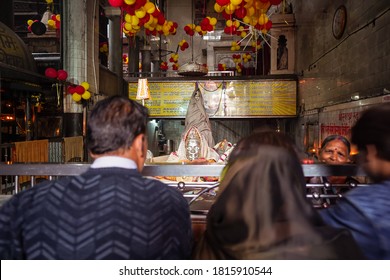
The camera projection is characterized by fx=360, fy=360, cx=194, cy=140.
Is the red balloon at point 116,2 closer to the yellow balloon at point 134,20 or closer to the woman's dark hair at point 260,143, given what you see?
the yellow balloon at point 134,20

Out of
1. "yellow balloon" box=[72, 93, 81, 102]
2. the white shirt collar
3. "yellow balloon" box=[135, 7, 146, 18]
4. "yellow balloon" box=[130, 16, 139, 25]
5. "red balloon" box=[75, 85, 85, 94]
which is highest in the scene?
"yellow balloon" box=[135, 7, 146, 18]

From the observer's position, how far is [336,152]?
3.34m

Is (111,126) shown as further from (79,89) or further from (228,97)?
(228,97)

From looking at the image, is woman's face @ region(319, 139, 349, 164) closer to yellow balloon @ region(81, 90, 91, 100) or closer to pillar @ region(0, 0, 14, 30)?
yellow balloon @ region(81, 90, 91, 100)

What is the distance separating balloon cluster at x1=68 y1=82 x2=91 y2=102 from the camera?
9.60m

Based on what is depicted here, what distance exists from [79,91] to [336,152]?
776 centimetres

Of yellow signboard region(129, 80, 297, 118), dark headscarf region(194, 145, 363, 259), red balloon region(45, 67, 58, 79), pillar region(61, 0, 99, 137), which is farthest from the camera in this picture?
yellow signboard region(129, 80, 297, 118)

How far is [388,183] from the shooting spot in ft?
4.65

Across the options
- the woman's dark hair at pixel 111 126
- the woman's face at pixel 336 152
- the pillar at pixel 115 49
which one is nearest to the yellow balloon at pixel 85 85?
the pillar at pixel 115 49

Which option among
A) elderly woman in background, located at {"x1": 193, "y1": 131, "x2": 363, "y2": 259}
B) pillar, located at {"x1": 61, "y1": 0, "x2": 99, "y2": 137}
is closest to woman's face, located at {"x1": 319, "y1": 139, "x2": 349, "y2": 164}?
elderly woman in background, located at {"x1": 193, "y1": 131, "x2": 363, "y2": 259}

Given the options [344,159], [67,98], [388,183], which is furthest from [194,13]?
[388,183]

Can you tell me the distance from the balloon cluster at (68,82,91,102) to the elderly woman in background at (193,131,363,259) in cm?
897

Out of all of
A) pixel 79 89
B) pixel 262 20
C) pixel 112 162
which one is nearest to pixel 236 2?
pixel 262 20

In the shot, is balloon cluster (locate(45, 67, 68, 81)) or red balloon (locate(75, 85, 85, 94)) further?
red balloon (locate(75, 85, 85, 94))
